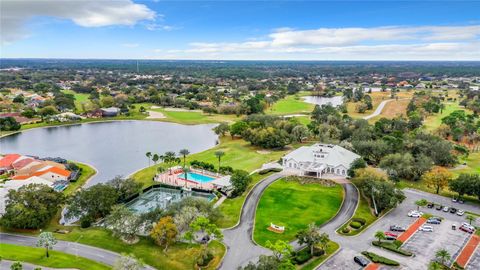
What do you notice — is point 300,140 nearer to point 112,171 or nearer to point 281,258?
point 112,171

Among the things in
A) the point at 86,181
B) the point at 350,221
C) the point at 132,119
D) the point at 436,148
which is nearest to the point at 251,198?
the point at 350,221

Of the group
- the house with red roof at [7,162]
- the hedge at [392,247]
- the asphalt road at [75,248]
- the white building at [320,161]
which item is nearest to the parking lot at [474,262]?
the hedge at [392,247]

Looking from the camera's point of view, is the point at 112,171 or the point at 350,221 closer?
the point at 350,221

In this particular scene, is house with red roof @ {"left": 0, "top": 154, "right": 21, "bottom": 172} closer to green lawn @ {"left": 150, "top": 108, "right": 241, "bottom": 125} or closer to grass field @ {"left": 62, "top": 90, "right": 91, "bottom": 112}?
green lawn @ {"left": 150, "top": 108, "right": 241, "bottom": 125}

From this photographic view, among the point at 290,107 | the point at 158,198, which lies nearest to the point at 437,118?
the point at 290,107

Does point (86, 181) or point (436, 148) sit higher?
point (436, 148)

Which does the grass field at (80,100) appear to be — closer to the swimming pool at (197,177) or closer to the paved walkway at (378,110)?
the swimming pool at (197,177)

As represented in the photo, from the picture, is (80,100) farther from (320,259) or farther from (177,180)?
(320,259)

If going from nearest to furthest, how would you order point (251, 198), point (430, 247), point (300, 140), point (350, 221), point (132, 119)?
point (430, 247) < point (350, 221) < point (251, 198) < point (300, 140) < point (132, 119)
